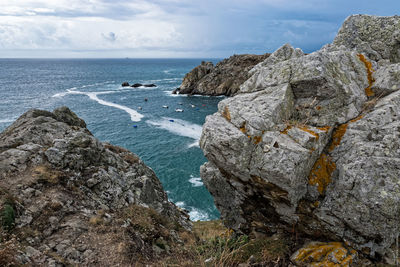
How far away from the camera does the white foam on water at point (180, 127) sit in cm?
5623

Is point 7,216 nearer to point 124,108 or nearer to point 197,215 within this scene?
point 197,215

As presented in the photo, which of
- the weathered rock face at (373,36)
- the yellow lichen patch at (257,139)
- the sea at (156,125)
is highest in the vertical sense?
the weathered rock face at (373,36)

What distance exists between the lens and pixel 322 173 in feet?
29.2

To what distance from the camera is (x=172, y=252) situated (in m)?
12.0

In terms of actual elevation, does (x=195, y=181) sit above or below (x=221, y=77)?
below

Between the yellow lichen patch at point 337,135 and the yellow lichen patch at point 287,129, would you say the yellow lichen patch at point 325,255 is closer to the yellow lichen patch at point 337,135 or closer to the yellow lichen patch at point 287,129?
the yellow lichen patch at point 337,135

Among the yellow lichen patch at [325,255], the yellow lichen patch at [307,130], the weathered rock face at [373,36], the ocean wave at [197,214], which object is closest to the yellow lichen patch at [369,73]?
the weathered rock face at [373,36]

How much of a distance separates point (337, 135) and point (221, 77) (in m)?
100

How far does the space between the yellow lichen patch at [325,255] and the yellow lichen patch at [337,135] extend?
3678 millimetres

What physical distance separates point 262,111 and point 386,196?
4924 mm

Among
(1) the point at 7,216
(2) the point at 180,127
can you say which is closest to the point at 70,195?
(1) the point at 7,216

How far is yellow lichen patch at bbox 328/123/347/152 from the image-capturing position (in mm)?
9000

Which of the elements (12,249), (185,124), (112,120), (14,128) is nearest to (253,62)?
(185,124)

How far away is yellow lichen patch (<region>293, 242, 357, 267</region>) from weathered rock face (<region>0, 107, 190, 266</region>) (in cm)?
716
